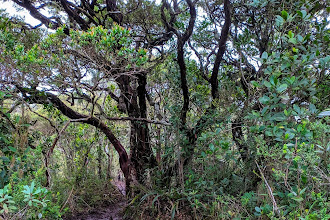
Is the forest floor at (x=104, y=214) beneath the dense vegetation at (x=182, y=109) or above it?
beneath

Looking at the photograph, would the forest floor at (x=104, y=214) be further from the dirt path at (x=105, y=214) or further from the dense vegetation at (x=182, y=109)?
the dense vegetation at (x=182, y=109)

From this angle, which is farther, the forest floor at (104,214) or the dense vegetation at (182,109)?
the forest floor at (104,214)

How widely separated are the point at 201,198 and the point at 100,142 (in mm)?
3559

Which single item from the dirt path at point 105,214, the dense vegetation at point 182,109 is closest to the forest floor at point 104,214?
the dirt path at point 105,214

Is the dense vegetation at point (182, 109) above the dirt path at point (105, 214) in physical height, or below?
above

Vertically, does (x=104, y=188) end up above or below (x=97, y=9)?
below

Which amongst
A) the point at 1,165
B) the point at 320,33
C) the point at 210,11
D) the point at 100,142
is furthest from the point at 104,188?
the point at 320,33

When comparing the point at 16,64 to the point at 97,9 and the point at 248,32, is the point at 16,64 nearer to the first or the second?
the point at 97,9

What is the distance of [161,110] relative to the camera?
16.4ft

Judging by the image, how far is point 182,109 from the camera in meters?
3.91

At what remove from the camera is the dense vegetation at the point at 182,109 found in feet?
6.17

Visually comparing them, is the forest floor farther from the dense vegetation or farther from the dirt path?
the dense vegetation

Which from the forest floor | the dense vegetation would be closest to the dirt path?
the forest floor

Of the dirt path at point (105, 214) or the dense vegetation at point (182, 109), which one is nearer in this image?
the dense vegetation at point (182, 109)
